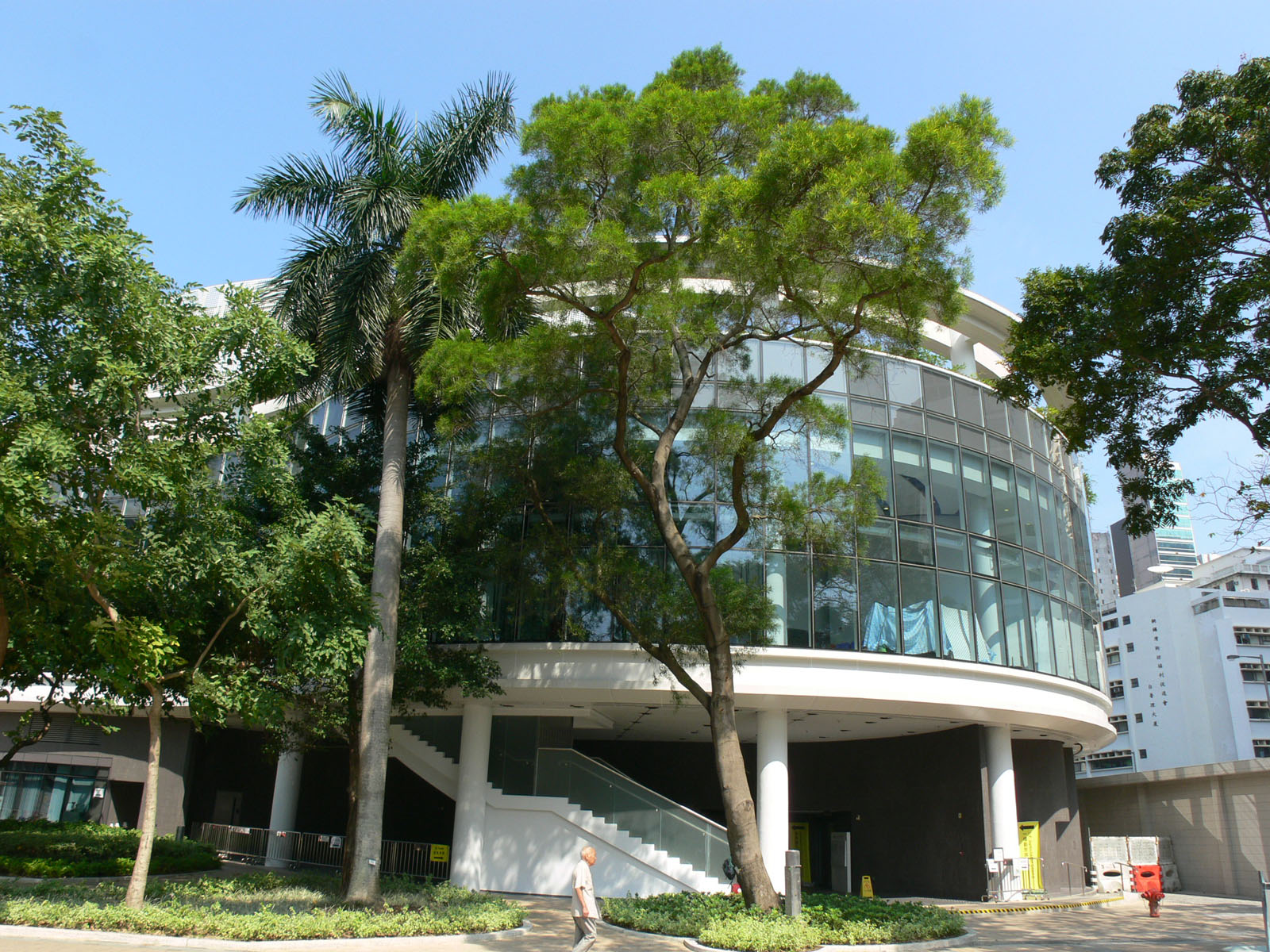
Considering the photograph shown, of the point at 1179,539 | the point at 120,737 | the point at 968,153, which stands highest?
the point at 1179,539

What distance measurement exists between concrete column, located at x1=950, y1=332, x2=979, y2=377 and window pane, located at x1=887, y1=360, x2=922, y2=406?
5194mm

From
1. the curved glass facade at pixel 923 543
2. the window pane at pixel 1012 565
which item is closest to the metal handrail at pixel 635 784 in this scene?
the curved glass facade at pixel 923 543

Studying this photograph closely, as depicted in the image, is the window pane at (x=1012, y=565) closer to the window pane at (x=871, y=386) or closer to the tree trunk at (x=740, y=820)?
the window pane at (x=871, y=386)

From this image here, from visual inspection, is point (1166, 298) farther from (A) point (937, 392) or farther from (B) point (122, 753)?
(B) point (122, 753)

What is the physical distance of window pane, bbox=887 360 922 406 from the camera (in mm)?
22469

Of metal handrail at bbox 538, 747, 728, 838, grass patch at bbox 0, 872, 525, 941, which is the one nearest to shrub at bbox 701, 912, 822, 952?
grass patch at bbox 0, 872, 525, 941

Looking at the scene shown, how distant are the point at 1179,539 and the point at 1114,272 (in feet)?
575

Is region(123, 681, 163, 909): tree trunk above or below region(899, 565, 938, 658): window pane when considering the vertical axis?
below

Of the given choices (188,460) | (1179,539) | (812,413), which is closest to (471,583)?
(188,460)

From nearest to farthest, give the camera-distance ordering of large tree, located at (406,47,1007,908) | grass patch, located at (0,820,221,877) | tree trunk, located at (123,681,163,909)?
tree trunk, located at (123,681,163,909)
large tree, located at (406,47,1007,908)
grass patch, located at (0,820,221,877)

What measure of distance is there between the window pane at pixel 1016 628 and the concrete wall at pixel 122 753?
80.5ft

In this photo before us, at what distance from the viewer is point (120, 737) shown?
2952 cm

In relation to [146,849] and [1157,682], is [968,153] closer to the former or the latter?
[146,849]

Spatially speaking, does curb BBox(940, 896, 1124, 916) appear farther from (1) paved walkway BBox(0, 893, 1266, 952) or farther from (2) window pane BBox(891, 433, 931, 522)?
(2) window pane BBox(891, 433, 931, 522)
